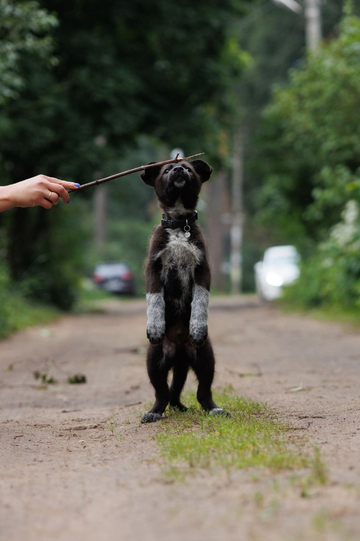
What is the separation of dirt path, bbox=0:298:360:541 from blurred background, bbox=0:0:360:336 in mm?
5364

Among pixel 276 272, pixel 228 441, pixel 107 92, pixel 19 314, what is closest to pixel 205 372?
pixel 228 441

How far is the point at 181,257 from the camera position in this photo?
5078mm

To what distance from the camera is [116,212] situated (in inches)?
2414

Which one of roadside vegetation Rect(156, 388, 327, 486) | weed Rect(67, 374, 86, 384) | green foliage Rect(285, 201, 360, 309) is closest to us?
roadside vegetation Rect(156, 388, 327, 486)

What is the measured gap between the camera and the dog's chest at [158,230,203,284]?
16.6 feet

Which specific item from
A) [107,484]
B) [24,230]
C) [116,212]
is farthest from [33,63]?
[116,212]

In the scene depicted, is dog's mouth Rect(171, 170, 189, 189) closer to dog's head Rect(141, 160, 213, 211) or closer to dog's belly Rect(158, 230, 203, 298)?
dog's head Rect(141, 160, 213, 211)

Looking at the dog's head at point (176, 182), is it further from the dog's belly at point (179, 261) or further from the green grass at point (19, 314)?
the green grass at point (19, 314)

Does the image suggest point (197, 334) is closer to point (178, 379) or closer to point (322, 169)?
point (178, 379)

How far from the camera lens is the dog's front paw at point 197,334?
4.95m

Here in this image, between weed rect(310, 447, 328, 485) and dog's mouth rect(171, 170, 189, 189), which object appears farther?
dog's mouth rect(171, 170, 189, 189)

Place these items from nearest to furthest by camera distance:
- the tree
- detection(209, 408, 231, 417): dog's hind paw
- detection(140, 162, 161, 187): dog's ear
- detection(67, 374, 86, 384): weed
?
detection(209, 408, 231, 417): dog's hind paw, detection(140, 162, 161, 187): dog's ear, detection(67, 374, 86, 384): weed, the tree

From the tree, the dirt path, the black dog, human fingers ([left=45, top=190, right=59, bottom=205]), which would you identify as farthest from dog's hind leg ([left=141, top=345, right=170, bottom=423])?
the tree

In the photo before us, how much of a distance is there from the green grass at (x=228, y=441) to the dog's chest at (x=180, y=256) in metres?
1.02
